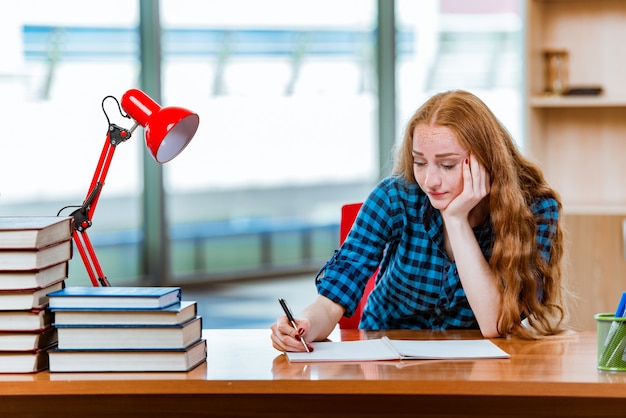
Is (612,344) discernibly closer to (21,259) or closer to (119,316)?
(119,316)

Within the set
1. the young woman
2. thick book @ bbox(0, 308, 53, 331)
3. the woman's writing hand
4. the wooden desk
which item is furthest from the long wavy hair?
thick book @ bbox(0, 308, 53, 331)

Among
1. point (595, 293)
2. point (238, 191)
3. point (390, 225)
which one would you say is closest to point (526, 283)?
point (390, 225)

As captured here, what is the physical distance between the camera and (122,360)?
1.70 m

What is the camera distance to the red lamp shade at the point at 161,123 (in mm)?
1824

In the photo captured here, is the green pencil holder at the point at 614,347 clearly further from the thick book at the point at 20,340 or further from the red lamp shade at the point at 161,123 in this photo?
the thick book at the point at 20,340

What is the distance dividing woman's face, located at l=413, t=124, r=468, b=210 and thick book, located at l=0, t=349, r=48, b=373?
2.94 feet

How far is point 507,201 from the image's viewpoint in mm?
2148

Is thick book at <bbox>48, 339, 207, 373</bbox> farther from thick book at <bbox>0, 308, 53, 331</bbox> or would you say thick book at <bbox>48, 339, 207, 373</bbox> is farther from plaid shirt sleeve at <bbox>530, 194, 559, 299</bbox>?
plaid shirt sleeve at <bbox>530, 194, 559, 299</bbox>

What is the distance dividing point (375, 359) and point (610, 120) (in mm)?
2800

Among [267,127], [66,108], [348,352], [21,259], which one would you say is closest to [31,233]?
[21,259]

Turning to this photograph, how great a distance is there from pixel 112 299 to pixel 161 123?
355 millimetres

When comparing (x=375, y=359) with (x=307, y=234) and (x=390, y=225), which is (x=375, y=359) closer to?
(x=390, y=225)

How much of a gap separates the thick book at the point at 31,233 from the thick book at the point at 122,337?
0.16 m

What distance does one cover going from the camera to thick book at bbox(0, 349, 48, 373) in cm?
172
